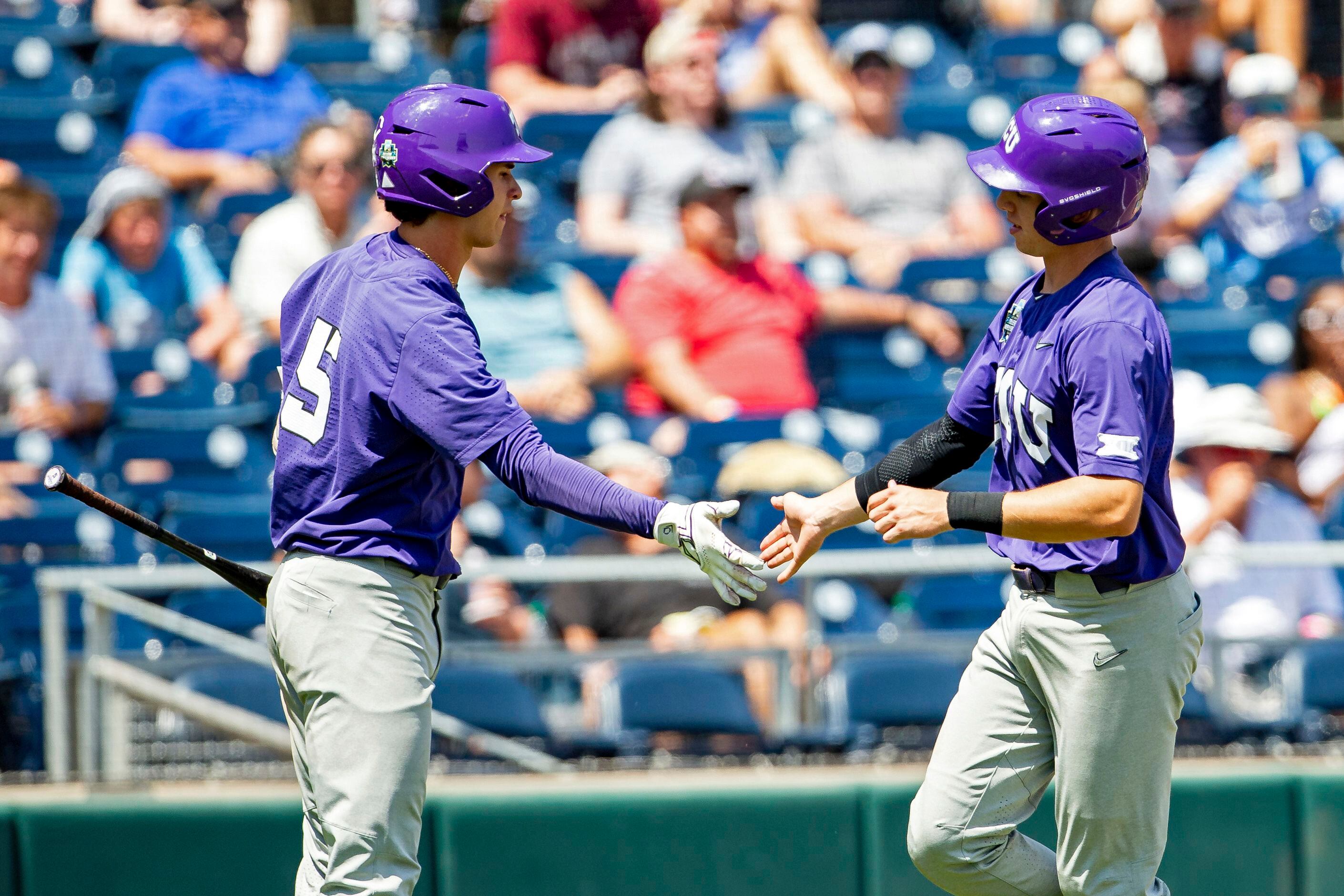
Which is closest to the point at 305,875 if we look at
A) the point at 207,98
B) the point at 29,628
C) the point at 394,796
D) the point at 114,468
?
the point at 394,796

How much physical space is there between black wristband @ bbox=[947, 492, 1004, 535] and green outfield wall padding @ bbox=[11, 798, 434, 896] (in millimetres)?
1872

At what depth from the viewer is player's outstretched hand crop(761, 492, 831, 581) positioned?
305 centimetres

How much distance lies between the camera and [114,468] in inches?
207

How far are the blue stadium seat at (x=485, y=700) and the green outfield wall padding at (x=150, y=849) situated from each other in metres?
0.51

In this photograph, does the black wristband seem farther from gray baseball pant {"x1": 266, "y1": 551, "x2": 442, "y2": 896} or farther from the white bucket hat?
the white bucket hat

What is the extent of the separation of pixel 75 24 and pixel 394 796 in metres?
5.76

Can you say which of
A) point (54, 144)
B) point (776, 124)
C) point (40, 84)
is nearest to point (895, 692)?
point (776, 124)

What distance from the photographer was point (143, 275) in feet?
19.6

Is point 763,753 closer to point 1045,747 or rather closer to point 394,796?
point 1045,747

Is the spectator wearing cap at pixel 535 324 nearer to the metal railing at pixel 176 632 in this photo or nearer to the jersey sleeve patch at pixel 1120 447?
the metal railing at pixel 176 632

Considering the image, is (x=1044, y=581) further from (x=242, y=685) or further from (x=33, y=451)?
(x=33, y=451)

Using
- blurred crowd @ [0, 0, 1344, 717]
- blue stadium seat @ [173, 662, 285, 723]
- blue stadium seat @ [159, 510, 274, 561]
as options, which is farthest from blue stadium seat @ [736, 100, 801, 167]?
blue stadium seat @ [173, 662, 285, 723]

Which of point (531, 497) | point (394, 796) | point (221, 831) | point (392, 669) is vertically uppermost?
point (531, 497)

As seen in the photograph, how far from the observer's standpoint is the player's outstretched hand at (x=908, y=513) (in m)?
2.74
